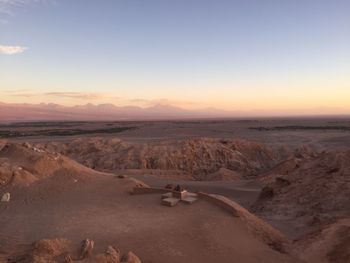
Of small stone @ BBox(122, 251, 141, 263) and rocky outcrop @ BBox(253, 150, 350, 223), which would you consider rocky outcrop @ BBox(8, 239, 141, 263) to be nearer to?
small stone @ BBox(122, 251, 141, 263)

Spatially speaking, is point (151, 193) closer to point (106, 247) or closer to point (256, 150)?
point (106, 247)

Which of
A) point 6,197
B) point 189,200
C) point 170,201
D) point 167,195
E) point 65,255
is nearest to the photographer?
point 65,255

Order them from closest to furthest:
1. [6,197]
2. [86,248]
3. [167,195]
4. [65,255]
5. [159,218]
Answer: [65,255]
[86,248]
[159,218]
[6,197]
[167,195]

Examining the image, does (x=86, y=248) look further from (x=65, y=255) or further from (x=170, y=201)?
(x=170, y=201)

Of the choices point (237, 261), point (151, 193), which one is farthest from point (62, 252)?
point (151, 193)

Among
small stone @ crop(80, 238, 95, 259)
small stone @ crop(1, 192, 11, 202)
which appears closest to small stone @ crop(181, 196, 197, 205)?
small stone @ crop(80, 238, 95, 259)

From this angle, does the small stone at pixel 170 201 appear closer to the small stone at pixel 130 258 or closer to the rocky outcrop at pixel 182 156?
the small stone at pixel 130 258

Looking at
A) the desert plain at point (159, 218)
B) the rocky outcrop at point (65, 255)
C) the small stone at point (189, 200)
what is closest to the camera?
the rocky outcrop at point (65, 255)

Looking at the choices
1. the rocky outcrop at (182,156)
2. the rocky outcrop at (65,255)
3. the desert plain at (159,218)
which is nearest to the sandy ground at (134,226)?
the desert plain at (159,218)

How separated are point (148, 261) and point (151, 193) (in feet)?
19.4

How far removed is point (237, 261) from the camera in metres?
9.30

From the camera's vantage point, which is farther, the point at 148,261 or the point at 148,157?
the point at 148,157

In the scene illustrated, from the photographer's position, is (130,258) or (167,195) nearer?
(130,258)

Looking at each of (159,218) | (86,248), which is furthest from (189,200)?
(86,248)
